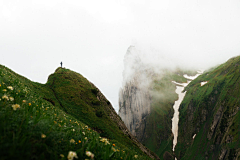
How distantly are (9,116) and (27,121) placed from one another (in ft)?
2.17

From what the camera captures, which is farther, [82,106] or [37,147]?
[82,106]

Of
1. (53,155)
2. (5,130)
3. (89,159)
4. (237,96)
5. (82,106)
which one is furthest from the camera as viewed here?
(237,96)

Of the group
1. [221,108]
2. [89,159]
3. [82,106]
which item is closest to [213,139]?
[221,108]

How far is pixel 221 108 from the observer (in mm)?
197000

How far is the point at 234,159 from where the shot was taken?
427 feet

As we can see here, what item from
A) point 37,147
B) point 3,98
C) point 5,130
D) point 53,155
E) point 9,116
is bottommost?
point 53,155

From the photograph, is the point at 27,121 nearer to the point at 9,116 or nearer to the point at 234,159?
the point at 9,116

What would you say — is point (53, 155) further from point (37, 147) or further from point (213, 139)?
point (213, 139)

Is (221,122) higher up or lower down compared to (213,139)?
higher up

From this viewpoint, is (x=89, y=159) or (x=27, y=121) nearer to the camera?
(x=27, y=121)

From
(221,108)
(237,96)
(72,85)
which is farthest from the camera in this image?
(221,108)

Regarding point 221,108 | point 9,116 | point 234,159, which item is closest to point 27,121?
point 9,116

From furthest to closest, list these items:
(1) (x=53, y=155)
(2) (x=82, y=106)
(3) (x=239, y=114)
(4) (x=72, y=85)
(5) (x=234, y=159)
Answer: (3) (x=239, y=114), (5) (x=234, y=159), (4) (x=72, y=85), (2) (x=82, y=106), (1) (x=53, y=155)

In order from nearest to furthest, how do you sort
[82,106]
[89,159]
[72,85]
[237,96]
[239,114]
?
[89,159]
[82,106]
[72,85]
[239,114]
[237,96]
